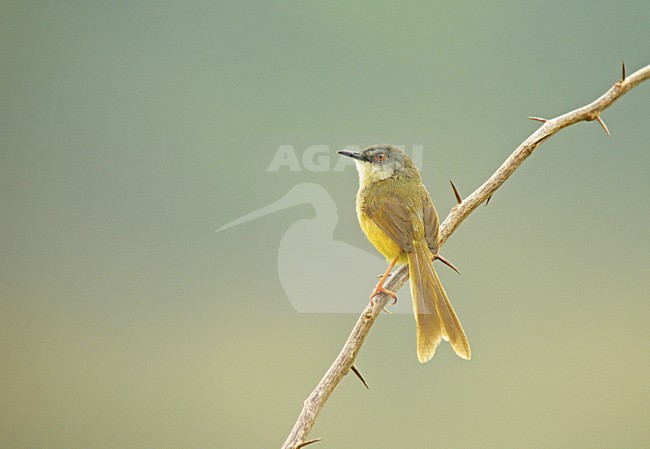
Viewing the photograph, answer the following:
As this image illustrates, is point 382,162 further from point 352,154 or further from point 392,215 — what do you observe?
point 392,215

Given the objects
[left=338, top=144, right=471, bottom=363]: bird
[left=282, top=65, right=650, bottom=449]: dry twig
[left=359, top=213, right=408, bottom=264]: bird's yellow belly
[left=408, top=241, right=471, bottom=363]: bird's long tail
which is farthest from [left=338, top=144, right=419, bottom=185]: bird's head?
[left=282, top=65, right=650, bottom=449]: dry twig

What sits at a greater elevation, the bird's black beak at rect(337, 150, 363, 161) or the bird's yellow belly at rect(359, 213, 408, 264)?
the bird's black beak at rect(337, 150, 363, 161)

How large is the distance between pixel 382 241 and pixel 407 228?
4.0 inches

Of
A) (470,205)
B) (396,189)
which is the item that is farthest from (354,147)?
(470,205)

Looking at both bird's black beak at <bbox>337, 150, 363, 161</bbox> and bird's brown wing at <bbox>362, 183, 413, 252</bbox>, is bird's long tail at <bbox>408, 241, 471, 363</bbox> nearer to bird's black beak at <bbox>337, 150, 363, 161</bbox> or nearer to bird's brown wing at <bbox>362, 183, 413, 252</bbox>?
bird's brown wing at <bbox>362, 183, 413, 252</bbox>

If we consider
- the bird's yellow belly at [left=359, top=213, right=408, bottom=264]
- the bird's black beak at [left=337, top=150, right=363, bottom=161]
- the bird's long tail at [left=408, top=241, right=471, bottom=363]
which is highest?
the bird's black beak at [left=337, top=150, right=363, bottom=161]

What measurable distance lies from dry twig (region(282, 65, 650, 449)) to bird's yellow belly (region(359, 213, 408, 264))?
479 millimetres

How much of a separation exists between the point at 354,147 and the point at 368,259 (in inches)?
18.0

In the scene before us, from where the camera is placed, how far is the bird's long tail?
172cm

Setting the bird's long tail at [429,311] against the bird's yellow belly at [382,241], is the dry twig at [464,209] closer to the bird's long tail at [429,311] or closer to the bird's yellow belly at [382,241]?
the bird's long tail at [429,311]

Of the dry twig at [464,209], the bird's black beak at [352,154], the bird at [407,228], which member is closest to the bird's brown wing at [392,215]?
the bird at [407,228]

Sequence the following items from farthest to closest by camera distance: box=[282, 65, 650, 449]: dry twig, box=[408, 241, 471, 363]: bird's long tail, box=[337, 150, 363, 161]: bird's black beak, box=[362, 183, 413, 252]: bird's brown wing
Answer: box=[337, 150, 363, 161]: bird's black beak
box=[362, 183, 413, 252]: bird's brown wing
box=[408, 241, 471, 363]: bird's long tail
box=[282, 65, 650, 449]: dry twig

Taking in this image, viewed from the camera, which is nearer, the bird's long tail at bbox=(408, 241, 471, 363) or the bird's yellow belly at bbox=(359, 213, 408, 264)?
the bird's long tail at bbox=(408, 241, 471, 363)

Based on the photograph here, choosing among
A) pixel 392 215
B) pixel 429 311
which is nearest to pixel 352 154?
pixel 392 215
